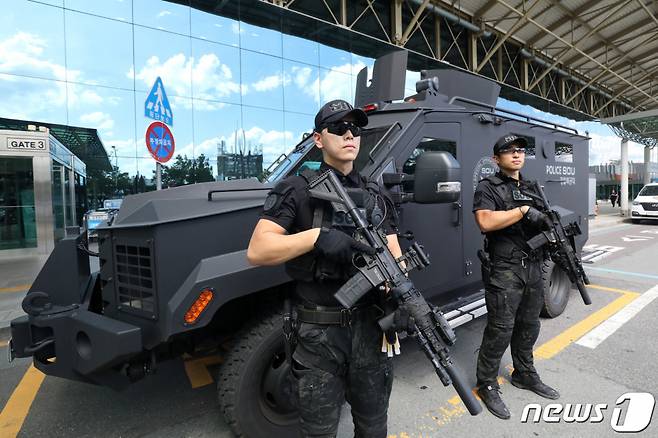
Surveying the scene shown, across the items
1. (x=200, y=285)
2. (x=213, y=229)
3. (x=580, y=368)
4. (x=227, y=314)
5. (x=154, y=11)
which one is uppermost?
(x=154, y=11)

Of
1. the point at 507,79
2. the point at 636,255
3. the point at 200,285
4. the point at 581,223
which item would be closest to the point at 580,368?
the point at 581,223

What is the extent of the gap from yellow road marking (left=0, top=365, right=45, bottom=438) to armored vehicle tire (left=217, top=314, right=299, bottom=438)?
152cm

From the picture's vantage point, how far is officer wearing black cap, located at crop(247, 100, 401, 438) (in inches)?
62.4

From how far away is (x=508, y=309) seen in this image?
8.47ft

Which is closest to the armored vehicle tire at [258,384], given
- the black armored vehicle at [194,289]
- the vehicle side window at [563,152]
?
the black armored vehicle at [194,289]

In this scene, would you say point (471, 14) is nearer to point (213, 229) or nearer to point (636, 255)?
point (636, 255)

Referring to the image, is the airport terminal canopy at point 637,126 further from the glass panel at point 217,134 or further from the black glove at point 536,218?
the black glove at point 536,218

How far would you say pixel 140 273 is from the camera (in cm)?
203

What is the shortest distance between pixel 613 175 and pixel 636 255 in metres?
37.2

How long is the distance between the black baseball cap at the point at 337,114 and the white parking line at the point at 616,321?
332 cm

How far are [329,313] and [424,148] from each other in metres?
1.81

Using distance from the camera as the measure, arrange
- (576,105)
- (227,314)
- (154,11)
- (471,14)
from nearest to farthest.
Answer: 1. (227,314)
2. (154,11)
3. (471,14)
4. (576,105)

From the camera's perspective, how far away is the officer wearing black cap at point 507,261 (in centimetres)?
257

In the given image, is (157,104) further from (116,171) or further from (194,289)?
(116,171)
